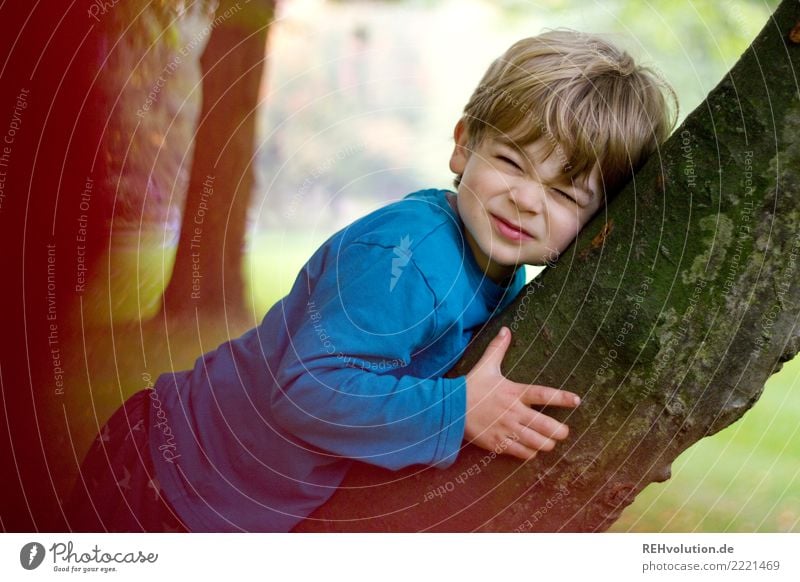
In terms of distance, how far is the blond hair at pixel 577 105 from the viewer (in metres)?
0.59

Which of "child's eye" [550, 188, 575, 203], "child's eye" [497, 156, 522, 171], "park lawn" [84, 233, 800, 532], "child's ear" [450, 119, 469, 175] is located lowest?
"park lawn" [84, 233, 800, 532]

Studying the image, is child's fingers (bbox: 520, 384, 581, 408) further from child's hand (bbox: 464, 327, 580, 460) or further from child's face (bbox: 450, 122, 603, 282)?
child's face (bbox: 450, 122, 603, 282)

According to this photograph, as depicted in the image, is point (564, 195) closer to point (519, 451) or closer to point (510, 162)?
point (510, 162)

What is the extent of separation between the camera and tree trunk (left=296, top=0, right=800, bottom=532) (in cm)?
52

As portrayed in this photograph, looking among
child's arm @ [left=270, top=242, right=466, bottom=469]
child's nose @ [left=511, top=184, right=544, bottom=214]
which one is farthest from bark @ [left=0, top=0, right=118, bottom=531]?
child's nose @ [left=511, top=184, right=544, bottom=214]

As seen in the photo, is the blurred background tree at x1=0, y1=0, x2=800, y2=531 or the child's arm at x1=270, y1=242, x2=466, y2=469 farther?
the blurred background tree at x1=0, y1=0, x2=800, y2=531

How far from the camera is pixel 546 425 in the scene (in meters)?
0.56

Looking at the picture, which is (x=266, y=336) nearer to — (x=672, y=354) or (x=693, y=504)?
(x=672, y=354)

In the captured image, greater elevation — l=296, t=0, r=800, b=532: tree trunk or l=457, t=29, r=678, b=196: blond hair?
l=457, t=29, r=678, b=196: blond hair

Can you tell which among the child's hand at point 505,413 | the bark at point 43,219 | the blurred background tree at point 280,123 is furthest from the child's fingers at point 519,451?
the bark at point 43,219

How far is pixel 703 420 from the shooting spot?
A: 0.55 metres
